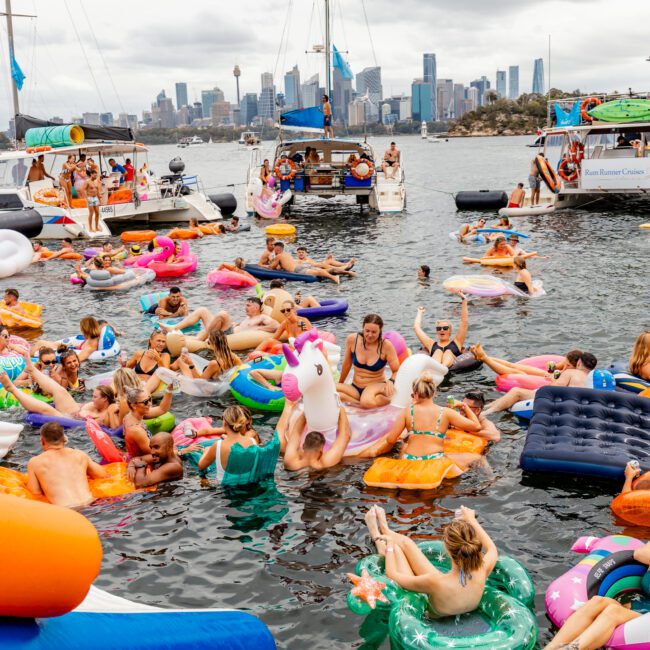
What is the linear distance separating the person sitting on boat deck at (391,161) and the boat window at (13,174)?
45.6 feet

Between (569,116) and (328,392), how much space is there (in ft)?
78.9

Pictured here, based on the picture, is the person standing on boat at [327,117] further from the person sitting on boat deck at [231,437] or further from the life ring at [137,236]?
the person sitting on boat deck at [231,437]

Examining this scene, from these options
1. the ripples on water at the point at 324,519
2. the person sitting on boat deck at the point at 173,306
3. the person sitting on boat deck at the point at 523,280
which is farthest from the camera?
the person sitting on boat deck at the point at 523,280

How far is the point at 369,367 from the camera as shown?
31.9ft

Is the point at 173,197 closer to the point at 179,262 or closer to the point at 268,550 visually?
the point at 179,262

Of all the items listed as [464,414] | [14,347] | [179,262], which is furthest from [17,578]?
[179,262]

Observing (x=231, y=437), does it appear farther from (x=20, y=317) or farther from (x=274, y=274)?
(x=274, y=274)

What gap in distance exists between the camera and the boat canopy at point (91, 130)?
2778 centimetres

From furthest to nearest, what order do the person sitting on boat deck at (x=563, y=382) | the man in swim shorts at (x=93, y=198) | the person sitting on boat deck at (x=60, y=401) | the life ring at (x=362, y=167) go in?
the life ring at (x=362, y=167) < the man in swim shorts at (x=93, y=198) < the person sitting on boat deck at (x=60, y=401) < the person sitting on boat deck at (x=563, y=382)

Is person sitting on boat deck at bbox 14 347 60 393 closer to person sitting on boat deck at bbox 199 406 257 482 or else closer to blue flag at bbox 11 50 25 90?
person sitting on boat deck at bbox 199 406 257 482

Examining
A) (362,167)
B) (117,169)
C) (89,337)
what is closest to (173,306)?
(89,337)

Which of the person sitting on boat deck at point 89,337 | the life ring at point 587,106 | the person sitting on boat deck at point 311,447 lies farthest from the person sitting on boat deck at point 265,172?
the person sitting on boat deck at point 311,447

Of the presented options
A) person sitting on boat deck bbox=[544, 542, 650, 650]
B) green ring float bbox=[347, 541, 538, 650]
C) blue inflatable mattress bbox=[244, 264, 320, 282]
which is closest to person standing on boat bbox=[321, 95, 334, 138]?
blue inflatable mattress bbox=[244, 264, 320, 282]

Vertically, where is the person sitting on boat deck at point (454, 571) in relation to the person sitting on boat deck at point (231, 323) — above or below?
below
